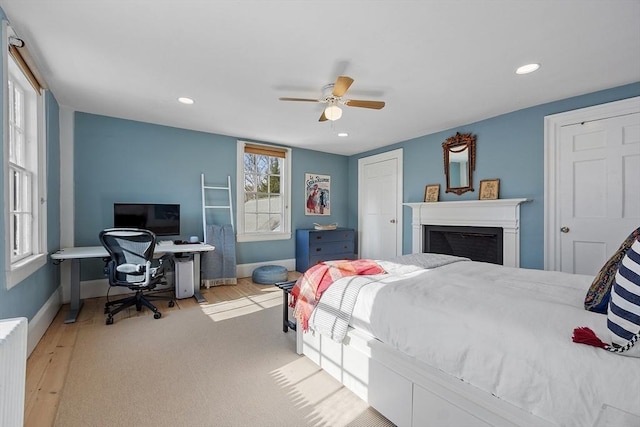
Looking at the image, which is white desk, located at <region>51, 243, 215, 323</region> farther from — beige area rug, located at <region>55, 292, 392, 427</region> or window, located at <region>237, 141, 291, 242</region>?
window, located at <region>237, 141, 291, 242</region>

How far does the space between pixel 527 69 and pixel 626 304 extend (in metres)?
2.27

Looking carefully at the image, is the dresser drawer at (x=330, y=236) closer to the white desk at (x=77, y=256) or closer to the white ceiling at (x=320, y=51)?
the white desk at (x=77, y=256)

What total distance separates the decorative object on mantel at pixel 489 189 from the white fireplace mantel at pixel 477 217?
0.37 ft

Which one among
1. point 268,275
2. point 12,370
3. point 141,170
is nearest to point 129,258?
point 141,170

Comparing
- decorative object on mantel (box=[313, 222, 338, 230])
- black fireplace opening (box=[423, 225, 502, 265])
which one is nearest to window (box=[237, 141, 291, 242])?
decorative object on mantel (box=[313, 222, 338, 230])

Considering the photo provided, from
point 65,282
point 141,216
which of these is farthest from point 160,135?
point 65,282

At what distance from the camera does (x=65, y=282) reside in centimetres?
337

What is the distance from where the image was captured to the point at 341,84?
7.64 ft

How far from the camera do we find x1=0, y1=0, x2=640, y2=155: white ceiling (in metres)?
1.76

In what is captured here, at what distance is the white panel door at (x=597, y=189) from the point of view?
274 cm

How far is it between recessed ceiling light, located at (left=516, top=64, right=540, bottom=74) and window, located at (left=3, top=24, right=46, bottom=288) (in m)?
3.92

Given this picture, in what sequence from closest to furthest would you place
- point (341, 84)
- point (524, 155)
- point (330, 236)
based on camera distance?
A: point (341, 84)
point (524, 155)
point (330, 236)

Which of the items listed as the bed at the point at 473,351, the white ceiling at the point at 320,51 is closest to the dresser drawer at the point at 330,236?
the white ceiling at the point at 320,51

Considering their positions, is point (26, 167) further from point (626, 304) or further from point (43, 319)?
point (626, 304)
